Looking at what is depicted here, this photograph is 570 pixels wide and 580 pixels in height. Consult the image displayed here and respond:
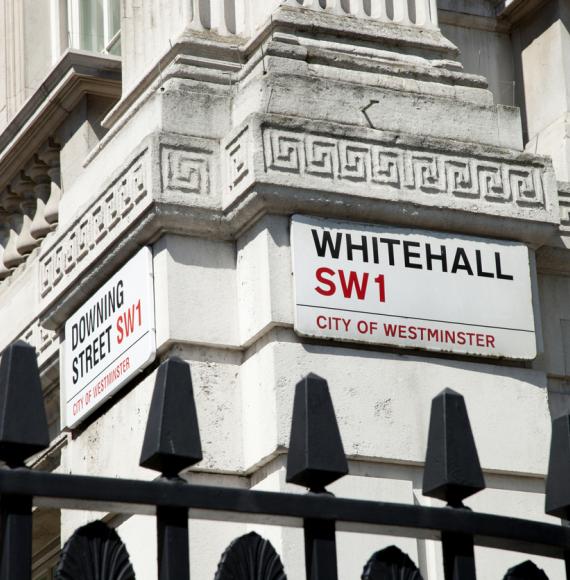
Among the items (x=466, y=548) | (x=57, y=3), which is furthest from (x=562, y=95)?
(x=466, y=548)

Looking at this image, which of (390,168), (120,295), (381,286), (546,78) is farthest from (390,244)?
(546,78)

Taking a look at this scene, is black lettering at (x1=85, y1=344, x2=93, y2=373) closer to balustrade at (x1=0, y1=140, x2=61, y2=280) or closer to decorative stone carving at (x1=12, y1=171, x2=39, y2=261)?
balustrade at (x1=0, y1=140, x2=61, y2=280)

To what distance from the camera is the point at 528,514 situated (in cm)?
699

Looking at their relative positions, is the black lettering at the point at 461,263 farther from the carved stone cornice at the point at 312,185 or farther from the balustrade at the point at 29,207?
the balustrade at the point at 29,207

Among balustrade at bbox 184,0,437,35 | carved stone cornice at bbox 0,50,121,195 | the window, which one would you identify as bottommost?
balustrade at bbox 184,0,437,35

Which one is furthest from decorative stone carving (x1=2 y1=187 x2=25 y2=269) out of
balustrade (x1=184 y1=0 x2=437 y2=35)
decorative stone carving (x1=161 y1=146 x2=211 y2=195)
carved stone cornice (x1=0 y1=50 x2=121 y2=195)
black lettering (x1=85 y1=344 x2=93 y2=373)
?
decorative stone carving (x1=161 y1=146 x2=211 y2=195)

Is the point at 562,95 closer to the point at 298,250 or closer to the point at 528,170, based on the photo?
the point at 528,170

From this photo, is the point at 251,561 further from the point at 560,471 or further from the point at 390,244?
the point at 390,244

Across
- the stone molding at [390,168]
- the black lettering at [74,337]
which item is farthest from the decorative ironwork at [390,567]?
the black lettering at [74,337]

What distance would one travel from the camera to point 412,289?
699cm

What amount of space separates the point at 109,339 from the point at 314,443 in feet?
12.6

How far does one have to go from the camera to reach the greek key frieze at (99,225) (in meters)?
7.10

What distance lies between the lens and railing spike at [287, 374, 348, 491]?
11.7 feet

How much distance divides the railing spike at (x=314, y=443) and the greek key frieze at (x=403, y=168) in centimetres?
333
